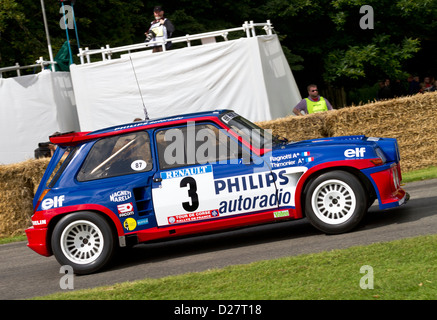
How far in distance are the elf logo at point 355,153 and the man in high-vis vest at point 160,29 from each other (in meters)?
9.65

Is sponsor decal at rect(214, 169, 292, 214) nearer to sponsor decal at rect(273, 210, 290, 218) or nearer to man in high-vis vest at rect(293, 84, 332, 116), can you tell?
sponsor decal at rect(273, 210, 290, 218)

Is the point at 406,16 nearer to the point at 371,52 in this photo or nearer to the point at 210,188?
the point at 371,52

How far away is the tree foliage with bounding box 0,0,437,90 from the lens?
25656 mm

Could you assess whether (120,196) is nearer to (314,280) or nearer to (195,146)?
(195,146)

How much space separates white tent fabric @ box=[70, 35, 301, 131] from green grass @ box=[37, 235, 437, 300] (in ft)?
33.6

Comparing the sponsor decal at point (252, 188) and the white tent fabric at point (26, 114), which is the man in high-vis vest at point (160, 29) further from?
the sponsor decal at point (252, 188)

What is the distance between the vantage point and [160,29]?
17609 millimetres

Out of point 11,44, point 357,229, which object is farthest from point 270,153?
point 11,44

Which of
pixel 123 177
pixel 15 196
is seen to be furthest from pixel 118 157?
pixel 15 196

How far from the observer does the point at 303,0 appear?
28406 mm

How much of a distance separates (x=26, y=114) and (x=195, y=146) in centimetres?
1102

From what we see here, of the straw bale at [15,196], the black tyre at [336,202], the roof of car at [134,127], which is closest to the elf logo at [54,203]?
the roof of car at [134,127]

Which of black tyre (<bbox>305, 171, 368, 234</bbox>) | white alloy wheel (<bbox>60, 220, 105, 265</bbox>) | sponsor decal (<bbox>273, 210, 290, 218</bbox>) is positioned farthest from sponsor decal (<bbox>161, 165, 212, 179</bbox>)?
black tyre (<bbox>305, 171, 368, 234</bbox>)
